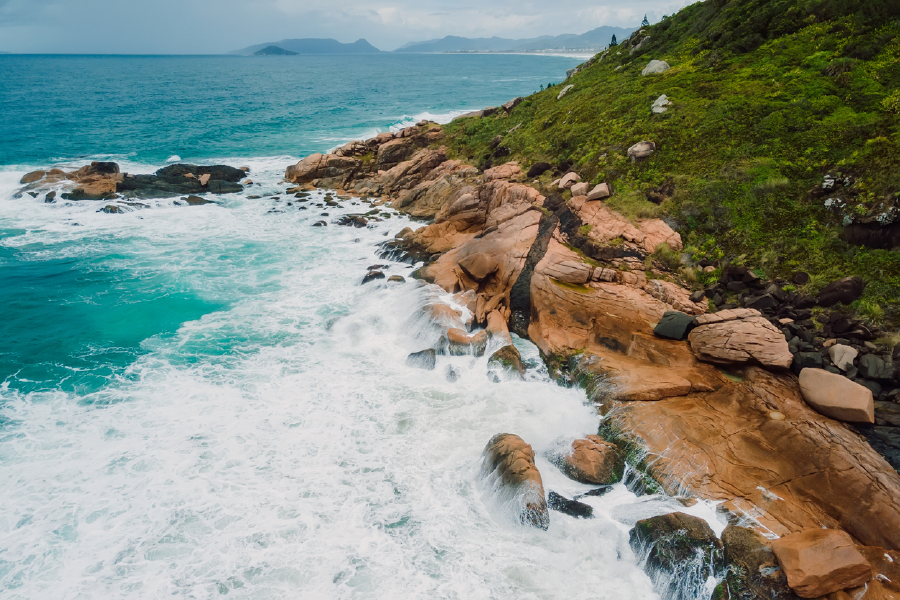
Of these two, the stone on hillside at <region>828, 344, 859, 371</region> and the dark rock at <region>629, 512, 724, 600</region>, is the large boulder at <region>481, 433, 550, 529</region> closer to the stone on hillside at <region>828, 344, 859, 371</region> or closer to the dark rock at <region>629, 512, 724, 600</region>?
the dark rock at <region>629, 512, 724, 600</region>

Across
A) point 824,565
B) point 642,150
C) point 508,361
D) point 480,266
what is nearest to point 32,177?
point 480,266

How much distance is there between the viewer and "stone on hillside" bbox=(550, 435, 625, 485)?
1345 centimetres

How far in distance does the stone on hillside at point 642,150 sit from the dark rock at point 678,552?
19.5 meters

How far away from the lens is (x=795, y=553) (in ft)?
32.3

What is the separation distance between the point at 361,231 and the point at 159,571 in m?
24.9

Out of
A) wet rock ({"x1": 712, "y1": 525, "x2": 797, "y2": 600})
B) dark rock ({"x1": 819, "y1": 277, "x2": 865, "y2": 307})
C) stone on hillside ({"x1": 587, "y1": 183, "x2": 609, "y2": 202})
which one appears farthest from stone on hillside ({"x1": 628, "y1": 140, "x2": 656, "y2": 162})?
wet rock ({"x1": 712, "y1": 525, "x2": 797, "y2": 600})

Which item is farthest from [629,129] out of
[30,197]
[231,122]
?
[231,122]

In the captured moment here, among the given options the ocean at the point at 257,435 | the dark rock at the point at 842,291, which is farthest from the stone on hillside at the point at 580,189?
the dark rock at the point at 842,291

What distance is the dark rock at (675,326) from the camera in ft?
52.7

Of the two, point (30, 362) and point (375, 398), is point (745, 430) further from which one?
point (30, 362)

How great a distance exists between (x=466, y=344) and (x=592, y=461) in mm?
7649

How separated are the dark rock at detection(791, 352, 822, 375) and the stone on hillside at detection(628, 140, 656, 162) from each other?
14348 mm

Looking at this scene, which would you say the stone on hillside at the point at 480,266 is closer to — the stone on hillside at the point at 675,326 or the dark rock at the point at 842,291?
the stone on hillside at the point at 675,326

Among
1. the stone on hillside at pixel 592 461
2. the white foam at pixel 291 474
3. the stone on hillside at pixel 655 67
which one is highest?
the stone on hillside at pixel 655 67
